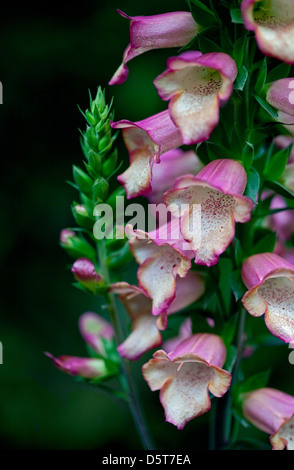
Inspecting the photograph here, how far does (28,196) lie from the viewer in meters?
1.89

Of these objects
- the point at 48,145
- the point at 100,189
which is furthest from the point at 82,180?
the point at 48,145

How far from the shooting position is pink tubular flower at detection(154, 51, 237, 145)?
689 mm

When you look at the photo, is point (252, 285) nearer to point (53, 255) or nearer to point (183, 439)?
point (183, 439)

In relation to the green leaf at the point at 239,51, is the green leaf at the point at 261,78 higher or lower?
lower

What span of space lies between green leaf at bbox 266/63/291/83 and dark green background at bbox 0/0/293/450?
103 cm

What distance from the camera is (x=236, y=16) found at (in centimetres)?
72

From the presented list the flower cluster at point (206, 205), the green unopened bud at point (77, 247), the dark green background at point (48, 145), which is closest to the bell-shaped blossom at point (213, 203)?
the flower cluster at point (206, 205)

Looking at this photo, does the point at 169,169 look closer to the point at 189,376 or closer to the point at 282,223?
the point at 282,223

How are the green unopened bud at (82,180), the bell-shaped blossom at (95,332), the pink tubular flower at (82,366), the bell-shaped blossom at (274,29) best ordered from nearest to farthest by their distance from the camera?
the bell-shaped blossom at (274,29) < the green unopened bud at (82,180) < the pink tubular flower at (82,366) < the bell-shaped blossom at (95,332)

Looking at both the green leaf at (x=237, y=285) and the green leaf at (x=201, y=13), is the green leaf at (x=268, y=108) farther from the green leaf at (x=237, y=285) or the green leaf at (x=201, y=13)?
the green leaf at (x=237, y=285)

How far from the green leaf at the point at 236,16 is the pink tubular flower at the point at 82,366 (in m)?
0.59

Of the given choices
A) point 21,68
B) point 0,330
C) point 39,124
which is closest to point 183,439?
point 0,330

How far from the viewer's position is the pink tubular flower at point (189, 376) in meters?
0.80
